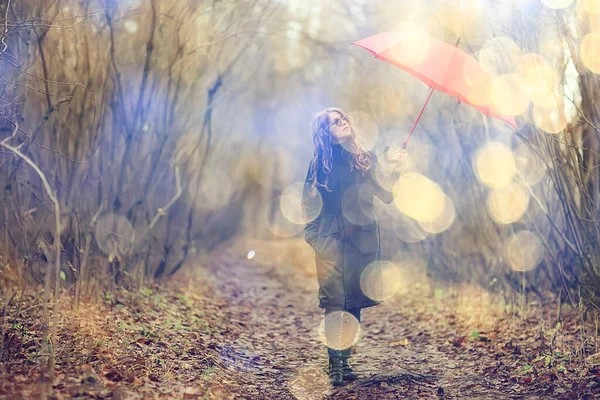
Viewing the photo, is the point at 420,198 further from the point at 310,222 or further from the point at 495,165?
the point at 310,222

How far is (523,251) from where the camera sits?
6449mm

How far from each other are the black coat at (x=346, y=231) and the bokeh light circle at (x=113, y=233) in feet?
8.16

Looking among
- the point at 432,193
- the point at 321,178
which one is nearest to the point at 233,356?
the point at 321,178

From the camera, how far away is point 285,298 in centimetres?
895

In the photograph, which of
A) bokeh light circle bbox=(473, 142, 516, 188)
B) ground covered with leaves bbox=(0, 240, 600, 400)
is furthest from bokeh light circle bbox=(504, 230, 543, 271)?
bokeh light circle bbox=(473, 142, 516, 188)

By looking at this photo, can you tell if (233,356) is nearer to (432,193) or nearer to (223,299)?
(223,299)

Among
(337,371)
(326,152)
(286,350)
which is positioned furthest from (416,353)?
(326,152)

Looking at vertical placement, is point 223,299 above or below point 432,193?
below

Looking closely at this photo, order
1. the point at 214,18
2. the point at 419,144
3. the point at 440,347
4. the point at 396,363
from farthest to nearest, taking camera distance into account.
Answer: the point at 419,144
the point at 214,18
the point at 440,347
the point at 396,363

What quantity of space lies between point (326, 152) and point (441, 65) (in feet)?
3.49

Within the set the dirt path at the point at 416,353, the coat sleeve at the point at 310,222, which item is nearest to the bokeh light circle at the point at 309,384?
the dirt path at the point at 416,353

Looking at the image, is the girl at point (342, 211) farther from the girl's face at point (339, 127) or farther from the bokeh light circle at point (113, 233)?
the bokeh light circle at point (113, 233)

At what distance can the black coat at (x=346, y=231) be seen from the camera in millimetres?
4301

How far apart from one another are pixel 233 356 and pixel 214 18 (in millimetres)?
3828
